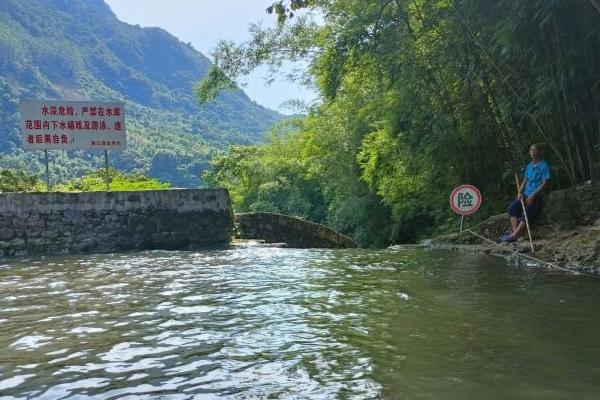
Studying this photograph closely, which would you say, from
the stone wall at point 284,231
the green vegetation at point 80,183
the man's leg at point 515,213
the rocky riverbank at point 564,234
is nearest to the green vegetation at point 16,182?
the green vegetation at point 80,183

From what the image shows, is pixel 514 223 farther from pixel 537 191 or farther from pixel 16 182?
pixel 16 182

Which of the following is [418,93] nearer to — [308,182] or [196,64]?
[308,182]

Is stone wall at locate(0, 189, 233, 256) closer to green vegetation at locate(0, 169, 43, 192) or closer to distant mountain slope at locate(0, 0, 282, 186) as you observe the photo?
green vegetation at locate(0, 169, 43, 192)

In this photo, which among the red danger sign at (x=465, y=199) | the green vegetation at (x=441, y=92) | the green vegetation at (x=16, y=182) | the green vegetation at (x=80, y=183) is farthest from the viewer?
the green vegetation at (x=16, y=182)

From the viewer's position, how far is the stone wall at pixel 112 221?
10.1 m

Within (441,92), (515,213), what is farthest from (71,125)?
(515,213)

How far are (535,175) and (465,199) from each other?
Answer: 1381 millimetres

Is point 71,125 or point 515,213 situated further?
point 71,125

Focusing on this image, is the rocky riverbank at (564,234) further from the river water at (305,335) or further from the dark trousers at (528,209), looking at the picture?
the river water at (305,335)

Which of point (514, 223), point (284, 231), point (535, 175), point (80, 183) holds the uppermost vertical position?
point (80, 183)

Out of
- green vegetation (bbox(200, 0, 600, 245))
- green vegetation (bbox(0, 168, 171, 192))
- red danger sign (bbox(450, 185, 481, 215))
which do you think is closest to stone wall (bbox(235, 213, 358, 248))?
green vegetation (bbox(200, 0, 600, 245))

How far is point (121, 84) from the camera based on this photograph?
12962cm

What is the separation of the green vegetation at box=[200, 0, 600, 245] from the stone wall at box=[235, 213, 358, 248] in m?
1.86

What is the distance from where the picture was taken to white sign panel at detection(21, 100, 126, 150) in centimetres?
1052
